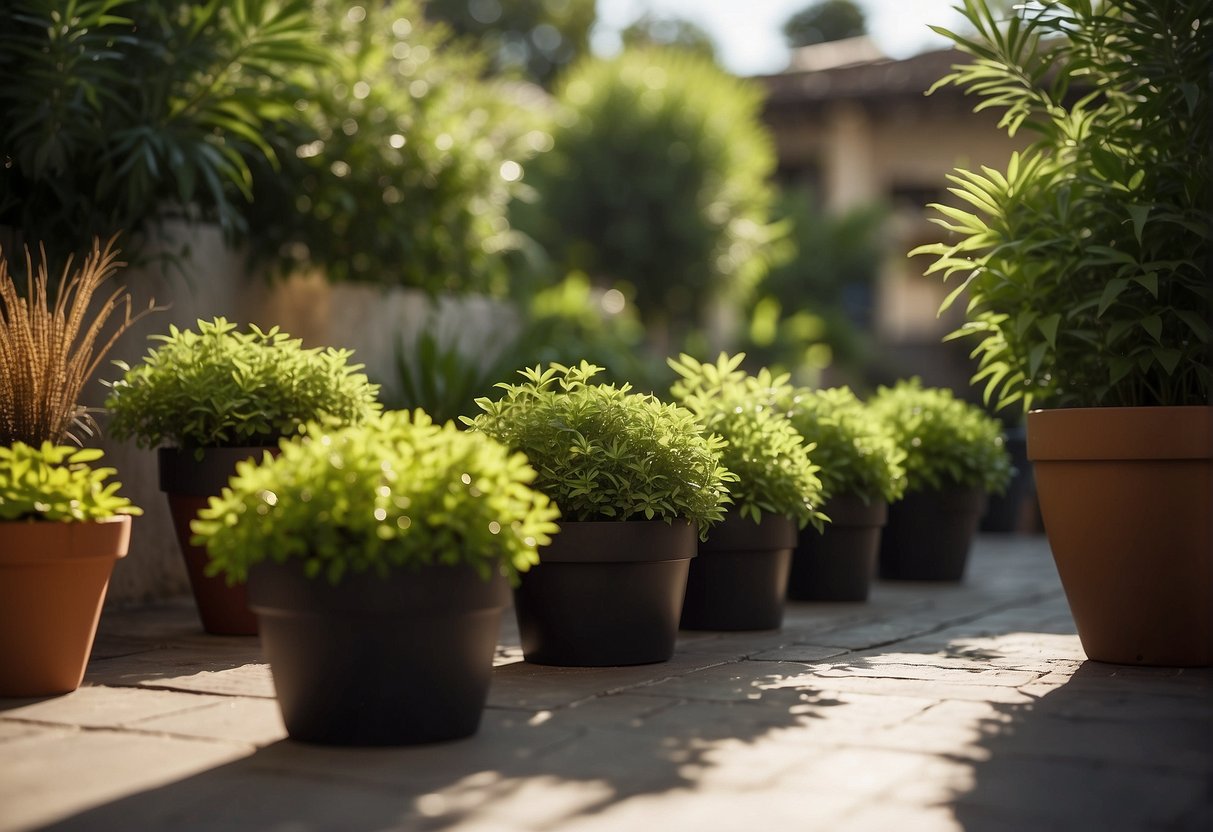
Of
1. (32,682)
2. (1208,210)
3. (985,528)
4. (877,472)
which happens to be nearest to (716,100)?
(985,528)

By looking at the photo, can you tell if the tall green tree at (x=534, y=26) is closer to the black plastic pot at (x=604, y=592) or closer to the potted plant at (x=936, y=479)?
the potted plant at (x=936, y=479)

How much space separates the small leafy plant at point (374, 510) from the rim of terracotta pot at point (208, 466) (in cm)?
161

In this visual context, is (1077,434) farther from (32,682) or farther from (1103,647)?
(32,682)

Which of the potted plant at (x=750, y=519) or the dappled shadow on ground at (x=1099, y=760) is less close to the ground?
the potted plant at (x=750, y=519)

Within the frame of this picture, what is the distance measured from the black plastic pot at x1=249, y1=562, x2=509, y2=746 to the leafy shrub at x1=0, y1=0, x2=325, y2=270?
8.75ft

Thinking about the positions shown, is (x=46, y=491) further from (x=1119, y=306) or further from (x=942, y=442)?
(x=942, y=442)

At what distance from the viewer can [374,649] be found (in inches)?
114

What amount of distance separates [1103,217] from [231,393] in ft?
9.29

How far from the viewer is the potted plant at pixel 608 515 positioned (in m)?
3.92

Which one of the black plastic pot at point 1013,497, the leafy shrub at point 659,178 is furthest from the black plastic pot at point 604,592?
the leafy shrub at point 659,178

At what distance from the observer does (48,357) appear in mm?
4004

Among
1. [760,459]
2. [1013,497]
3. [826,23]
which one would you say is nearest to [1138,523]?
[760,459]

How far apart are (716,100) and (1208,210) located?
33.2 ft

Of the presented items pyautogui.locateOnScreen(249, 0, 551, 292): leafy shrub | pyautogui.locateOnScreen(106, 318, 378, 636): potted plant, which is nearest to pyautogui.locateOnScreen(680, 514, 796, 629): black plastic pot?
pyautogui.locateOnScreen(106, 318, 378, 636): potted plant
